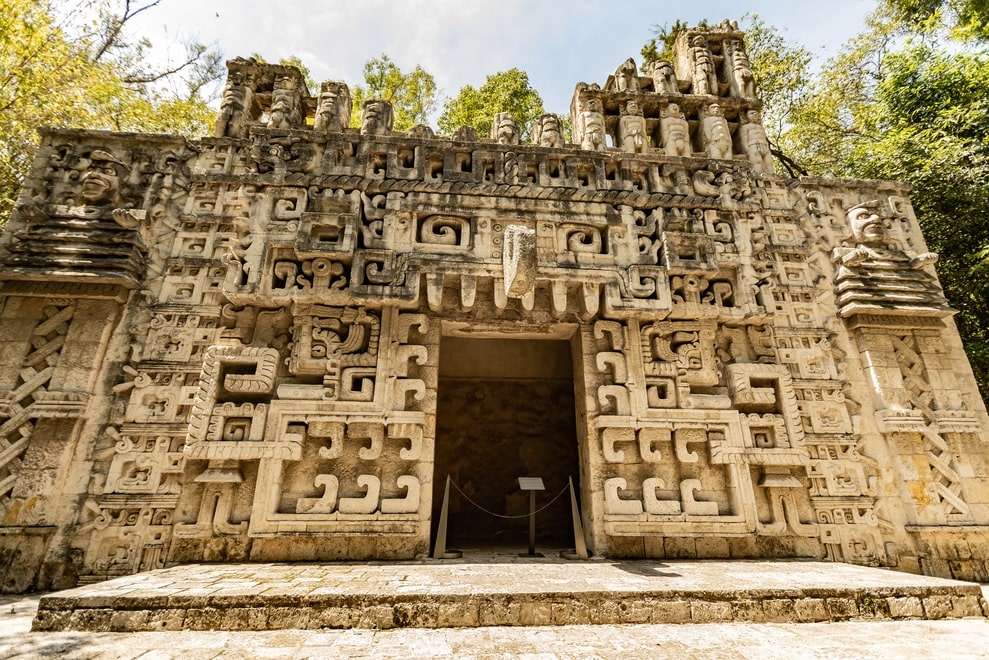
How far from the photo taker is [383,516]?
14.5 ft

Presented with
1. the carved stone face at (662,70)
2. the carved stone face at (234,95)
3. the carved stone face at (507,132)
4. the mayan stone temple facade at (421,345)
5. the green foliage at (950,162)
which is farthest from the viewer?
the carved stone face at (662,70)

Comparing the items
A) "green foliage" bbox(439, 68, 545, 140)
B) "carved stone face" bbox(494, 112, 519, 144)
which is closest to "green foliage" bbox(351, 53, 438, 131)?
"green foliage" bbox(439, 68, 545, 140)

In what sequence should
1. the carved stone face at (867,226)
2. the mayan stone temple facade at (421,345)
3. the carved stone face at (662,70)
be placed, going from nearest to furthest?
the mayan stone temple facade at (421,345) → the carved stone face at (867,226) → the carved stone face at (662,70)

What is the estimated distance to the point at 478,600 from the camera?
2965 millimetres

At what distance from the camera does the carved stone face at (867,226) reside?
6133 millimetres

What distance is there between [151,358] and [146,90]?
9575 millimetres

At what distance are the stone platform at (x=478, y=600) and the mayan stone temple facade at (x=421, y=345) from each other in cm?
88

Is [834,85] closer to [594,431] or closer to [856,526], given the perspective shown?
[856,526]

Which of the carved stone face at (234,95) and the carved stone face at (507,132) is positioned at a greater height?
the carved stone face at (234,95)

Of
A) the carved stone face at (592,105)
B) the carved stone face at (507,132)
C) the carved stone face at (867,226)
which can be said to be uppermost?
the carved stone face at (592,105)

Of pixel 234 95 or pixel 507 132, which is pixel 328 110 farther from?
pixel 507 132

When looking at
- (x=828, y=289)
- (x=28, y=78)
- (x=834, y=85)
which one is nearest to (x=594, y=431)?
(x=828, y=289)

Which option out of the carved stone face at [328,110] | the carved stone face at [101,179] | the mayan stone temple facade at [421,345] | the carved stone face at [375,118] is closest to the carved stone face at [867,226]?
the mayan stone temple facade at [421,345]

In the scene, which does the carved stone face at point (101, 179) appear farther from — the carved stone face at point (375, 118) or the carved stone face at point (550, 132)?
the carved stone face at point (550, 132)
